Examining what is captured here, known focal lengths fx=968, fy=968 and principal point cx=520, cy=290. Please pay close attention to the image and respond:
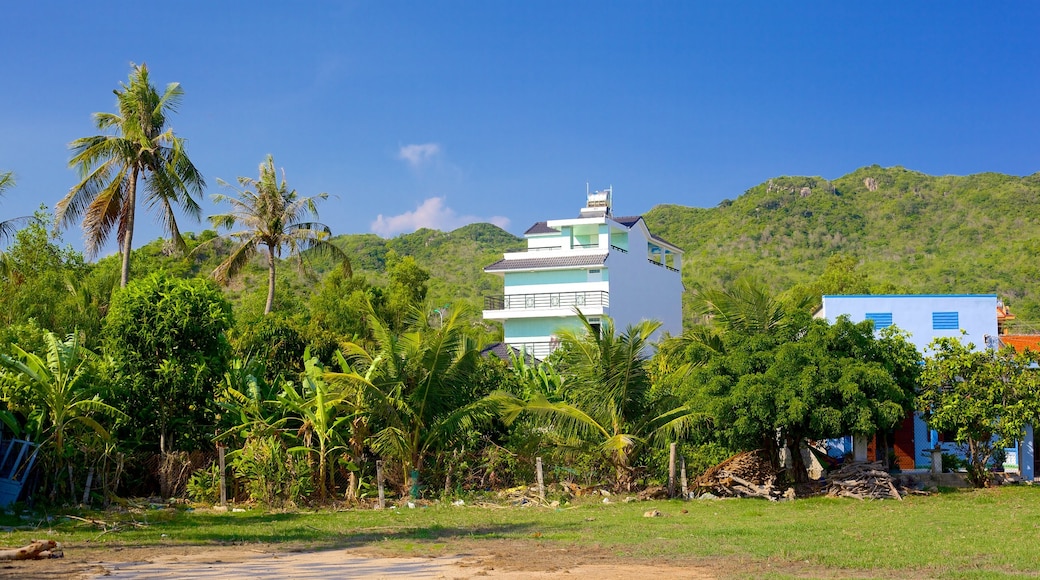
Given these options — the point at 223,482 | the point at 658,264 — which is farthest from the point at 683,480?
the point at 658,264

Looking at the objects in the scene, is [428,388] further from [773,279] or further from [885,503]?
[773,279]

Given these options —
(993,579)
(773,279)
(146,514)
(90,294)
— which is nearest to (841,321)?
(993,579)

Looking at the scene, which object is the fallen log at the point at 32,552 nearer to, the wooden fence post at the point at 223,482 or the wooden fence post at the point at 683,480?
the wooden fence post at the point at 223,482

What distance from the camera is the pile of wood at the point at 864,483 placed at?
22297 mm

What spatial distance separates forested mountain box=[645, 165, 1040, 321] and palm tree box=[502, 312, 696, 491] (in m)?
45.2

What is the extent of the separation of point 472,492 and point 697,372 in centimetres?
620

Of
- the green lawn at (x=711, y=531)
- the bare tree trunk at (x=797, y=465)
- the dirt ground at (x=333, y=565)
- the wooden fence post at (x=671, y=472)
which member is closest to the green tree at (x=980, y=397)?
the green lawn at (x=711, y=531)

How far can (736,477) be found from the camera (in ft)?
75.9

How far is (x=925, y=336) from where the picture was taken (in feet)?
103

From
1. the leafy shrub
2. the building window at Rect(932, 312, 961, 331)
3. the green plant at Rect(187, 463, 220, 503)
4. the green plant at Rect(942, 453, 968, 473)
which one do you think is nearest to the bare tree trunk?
the green plant at Rect(942, 453, 968, 473)

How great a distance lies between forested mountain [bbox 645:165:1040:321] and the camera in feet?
225

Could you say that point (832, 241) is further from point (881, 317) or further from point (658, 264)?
point (881, 317)

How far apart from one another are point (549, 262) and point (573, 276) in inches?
62.6

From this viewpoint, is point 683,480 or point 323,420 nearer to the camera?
point 323,420
